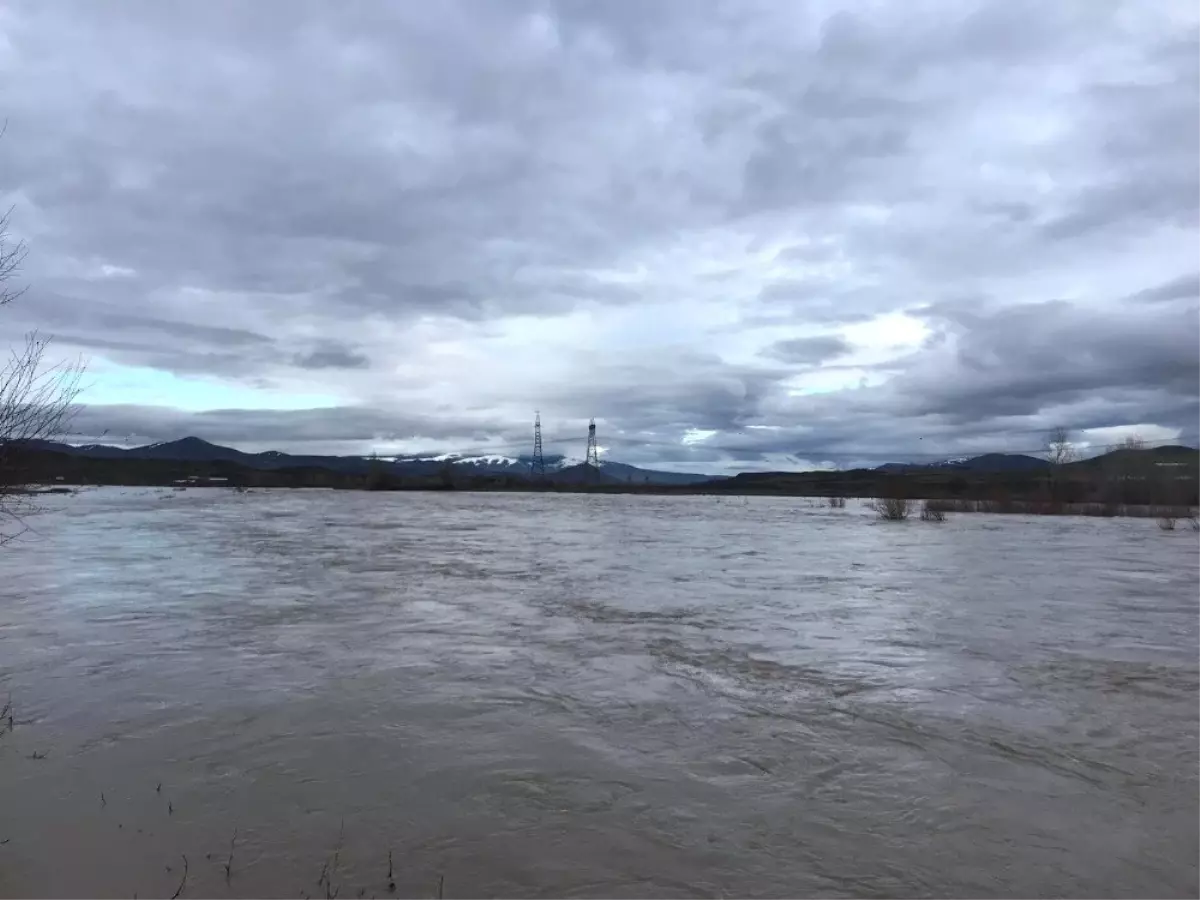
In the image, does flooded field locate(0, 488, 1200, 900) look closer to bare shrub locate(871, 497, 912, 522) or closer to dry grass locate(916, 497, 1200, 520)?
bare shrub locate(871, 497, 912, 522)

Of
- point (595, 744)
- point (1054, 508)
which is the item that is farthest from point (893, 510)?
point (595, 744)

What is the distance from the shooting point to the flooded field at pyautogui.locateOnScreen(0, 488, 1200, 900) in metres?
5.88

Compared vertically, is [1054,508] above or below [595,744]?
above

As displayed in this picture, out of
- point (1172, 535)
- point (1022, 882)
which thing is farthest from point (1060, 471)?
point (1022, 882)

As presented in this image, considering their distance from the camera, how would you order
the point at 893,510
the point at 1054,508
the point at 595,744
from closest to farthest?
1. the point at 595,744
2. the point at 893,510
3. the point at 1054,508

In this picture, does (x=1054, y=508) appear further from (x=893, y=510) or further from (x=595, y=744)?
(x=595, y=744)

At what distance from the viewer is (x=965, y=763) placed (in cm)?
820

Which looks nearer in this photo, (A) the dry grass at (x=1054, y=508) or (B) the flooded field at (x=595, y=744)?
(B) the flooded field at (x=595, y=744)

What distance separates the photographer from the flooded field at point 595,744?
19.3 feet

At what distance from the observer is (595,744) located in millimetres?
8641

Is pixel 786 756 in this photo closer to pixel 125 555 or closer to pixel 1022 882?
pixel 1022 882

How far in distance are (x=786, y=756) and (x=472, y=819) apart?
3370 millimetres

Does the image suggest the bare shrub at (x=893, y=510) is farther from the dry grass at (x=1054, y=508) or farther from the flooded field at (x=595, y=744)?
the flooded field at (x=595, y=744)

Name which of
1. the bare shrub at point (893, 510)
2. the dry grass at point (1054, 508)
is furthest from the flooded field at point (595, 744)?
the dry grass at point (1054, 508)
